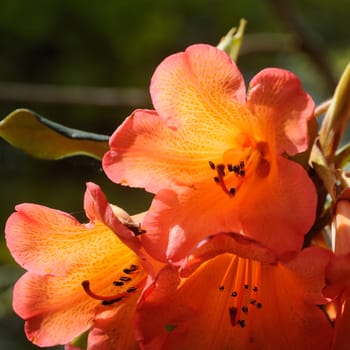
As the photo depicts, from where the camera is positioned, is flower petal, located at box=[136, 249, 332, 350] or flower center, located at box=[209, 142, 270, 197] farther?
flower center, located at box=[209, 142, 270, 197]

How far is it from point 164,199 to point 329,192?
20 centimetres

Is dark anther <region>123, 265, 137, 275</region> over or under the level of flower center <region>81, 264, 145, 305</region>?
over

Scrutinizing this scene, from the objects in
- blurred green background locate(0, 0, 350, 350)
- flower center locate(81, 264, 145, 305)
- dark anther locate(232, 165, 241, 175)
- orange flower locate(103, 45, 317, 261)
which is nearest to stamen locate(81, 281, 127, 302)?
flower center locate(81, 264, 145, 305)

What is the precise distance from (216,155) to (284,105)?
186 mm

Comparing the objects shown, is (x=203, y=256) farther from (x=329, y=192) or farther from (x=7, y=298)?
(x=7, y=298)

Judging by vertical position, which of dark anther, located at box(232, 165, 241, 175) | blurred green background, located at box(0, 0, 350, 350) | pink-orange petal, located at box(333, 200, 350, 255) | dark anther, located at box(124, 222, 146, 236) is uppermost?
dark anther, located at box(232, 165, 241, 175)

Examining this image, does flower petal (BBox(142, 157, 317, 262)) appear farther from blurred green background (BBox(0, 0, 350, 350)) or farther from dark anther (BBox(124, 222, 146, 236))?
blurred green background (BBox(0, 0, 350, 350))

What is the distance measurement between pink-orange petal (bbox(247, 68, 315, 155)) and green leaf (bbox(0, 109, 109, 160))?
0.33 m

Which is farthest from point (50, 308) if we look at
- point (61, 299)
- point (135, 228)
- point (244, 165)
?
point (244, 165)

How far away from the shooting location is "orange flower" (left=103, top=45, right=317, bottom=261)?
812mm

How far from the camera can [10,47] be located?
7715 millimetres

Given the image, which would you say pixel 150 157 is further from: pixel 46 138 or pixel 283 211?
pixel 46 138

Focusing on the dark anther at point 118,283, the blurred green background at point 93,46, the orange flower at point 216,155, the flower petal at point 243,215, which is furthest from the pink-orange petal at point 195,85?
the blurred green background at point 93,46

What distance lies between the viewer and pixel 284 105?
2.74 ft
